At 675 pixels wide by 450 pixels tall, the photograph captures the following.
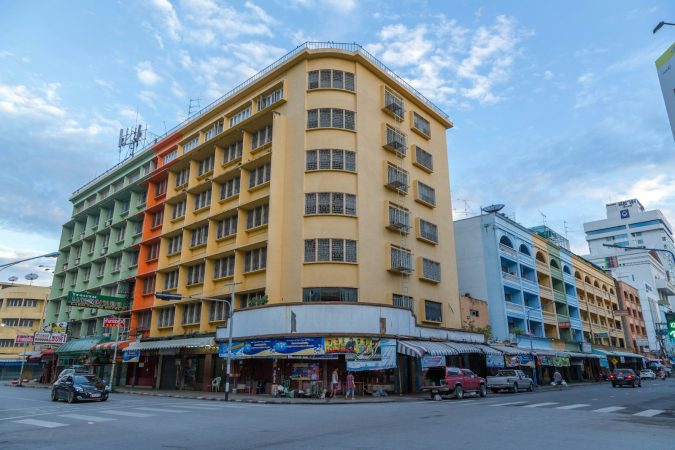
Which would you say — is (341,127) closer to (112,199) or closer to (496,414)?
(496,414)

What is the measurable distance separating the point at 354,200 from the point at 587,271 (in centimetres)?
5243

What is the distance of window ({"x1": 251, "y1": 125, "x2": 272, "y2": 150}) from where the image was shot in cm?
3841

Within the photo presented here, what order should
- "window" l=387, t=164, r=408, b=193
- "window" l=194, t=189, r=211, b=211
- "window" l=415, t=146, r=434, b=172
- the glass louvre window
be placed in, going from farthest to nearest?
"window" l=194, t=189, r=211, b=211
the glass louvre window
"window" l=415, t=146, r=434, b=172
"window" l=387, t=164, r=408, b=193

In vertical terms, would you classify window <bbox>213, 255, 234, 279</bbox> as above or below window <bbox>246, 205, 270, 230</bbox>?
below

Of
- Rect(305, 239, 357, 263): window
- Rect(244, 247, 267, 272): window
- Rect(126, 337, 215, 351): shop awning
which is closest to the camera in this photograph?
Rect(305, 239, 357, 263): window

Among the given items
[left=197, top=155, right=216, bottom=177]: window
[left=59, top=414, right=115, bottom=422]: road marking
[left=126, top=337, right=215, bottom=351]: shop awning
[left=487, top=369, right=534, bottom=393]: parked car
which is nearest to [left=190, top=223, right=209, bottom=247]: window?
[left=197, top=155, right=216, bottom=177]: window

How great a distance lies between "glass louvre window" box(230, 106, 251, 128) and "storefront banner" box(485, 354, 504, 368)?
28.1 m

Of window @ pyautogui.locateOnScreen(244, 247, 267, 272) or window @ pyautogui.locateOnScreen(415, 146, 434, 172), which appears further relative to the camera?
window @ pyautogui.locateOnScreen(415, 146, 434, 172)

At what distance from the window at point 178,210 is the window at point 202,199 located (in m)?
1.98

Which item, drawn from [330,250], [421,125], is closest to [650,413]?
[330,250]

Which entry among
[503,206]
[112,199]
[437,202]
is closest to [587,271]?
[503,206]

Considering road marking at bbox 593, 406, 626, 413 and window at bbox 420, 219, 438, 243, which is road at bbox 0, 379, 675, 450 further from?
window at bbox 420, 219, 438, 243

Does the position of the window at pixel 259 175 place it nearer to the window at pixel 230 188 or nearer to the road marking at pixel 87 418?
the window at pixel 230 188

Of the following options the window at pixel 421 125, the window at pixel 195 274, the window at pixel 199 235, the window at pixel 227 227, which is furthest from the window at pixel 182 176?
the window at pixel 421 125
